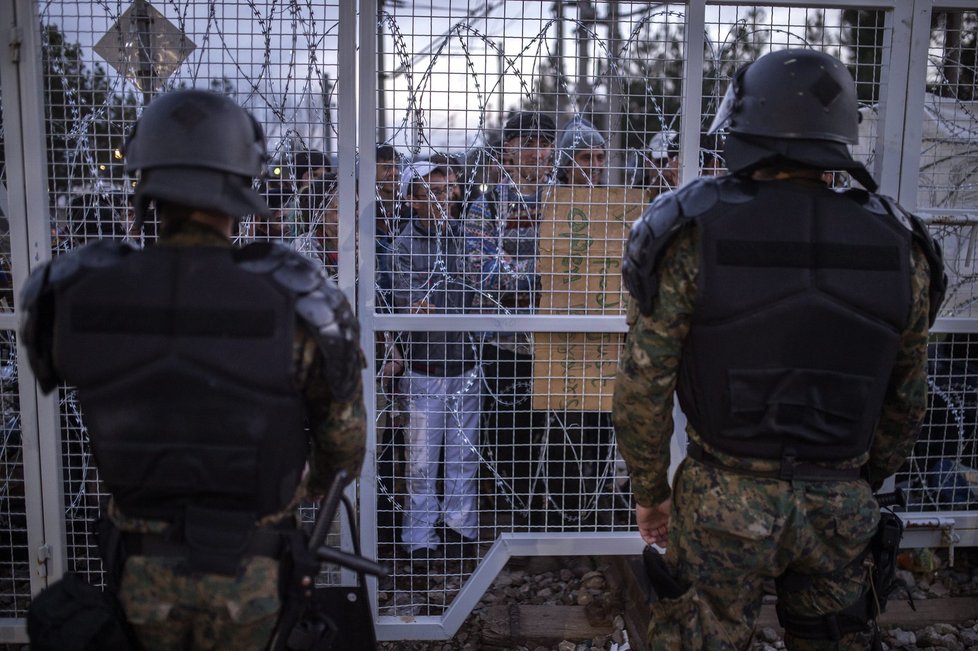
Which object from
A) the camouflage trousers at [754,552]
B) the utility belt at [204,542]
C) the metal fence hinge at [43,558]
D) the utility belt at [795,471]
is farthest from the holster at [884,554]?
the metal fence hinge at [43,558]

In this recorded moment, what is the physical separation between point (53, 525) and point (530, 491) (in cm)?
202

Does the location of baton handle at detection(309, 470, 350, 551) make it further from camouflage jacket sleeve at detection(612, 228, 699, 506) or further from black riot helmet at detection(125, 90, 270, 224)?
camouflage jacket sleeve at detection(612, 228, 699, 506)

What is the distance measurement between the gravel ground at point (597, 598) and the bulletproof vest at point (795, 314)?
184cm

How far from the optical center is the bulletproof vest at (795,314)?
2.19 metres

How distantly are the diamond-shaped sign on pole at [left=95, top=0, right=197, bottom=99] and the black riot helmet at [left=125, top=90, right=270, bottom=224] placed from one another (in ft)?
3.91

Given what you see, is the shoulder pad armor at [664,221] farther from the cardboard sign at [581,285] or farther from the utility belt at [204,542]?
the utility belt at [204,542]

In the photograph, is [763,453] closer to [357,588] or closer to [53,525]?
[357,588]

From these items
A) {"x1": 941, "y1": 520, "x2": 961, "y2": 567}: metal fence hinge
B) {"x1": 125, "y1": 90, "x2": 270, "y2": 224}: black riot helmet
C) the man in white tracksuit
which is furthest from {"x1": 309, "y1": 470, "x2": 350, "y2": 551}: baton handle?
{"x1": 941, "y1": 520, "x2": 961, "y2": 567}: metal fence hinge

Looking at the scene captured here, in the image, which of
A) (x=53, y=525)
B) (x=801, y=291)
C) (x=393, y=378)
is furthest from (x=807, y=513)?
(x=53, y=525)

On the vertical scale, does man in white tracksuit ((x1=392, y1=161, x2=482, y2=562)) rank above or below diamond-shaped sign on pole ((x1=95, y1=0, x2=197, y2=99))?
below

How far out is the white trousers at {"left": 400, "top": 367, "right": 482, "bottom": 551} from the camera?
3.40 metres

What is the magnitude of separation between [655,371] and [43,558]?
2697mm

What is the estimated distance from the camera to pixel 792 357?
2.21 metres

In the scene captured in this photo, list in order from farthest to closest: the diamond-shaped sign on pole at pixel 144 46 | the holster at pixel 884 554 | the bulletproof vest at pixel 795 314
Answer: the diamond-shaped sign on pole at pixel 144 46, the holster at pixel 884 554, the bulletproof vest at pixel 795 314
